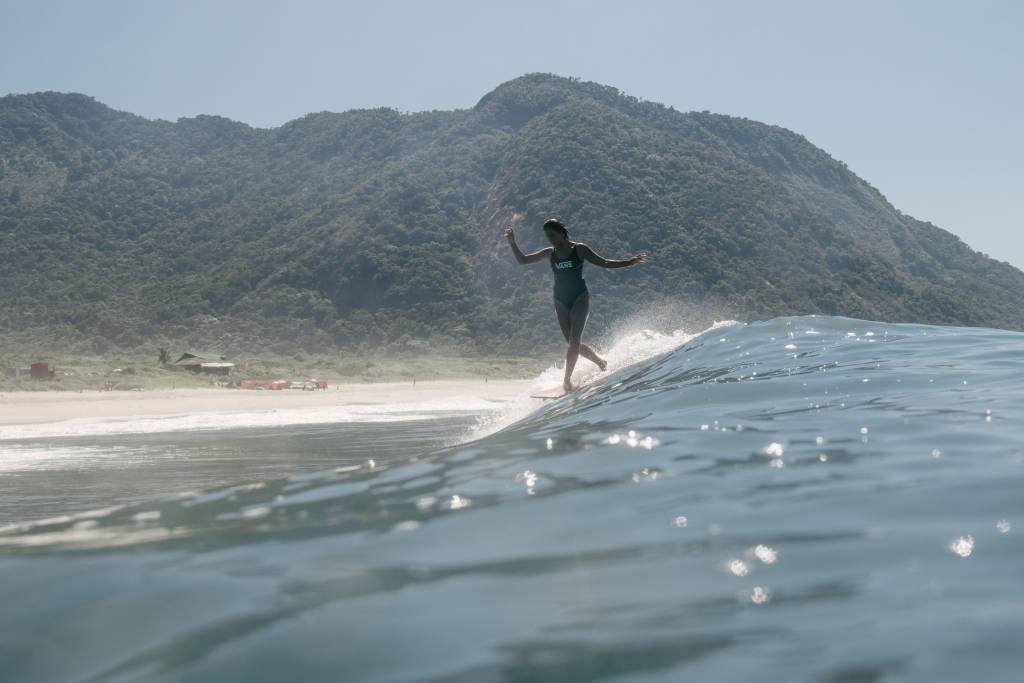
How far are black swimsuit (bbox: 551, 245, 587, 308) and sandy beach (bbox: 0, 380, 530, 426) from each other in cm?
1398

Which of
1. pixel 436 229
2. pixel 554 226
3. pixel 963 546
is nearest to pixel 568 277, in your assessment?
pixel 554 226

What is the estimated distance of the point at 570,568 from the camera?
9.34 ft

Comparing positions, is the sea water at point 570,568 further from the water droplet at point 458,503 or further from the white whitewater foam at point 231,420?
the white whitewater foam at point 231,420

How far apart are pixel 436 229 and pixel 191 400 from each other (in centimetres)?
5894

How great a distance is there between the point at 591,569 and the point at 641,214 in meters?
84.5

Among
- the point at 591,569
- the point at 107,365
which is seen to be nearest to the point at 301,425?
the point at 591,569

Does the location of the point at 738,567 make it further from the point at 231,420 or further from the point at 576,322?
the point at 231,420

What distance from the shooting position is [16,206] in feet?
319

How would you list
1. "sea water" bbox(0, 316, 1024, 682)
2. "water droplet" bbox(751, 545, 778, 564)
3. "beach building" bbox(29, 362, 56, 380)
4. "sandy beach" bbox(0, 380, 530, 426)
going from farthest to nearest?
"beach building" bbox(29, 362, 56, 380) → "sandy beach" bbox(0, 380, 530, 426) → "water droplet" bbox(751, 545, 778, 564) → "sea water" bbox(0, 316, 1024, 682)

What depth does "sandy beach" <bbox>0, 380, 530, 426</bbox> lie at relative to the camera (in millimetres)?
25906

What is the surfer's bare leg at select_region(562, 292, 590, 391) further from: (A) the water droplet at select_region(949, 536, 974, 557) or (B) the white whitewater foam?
(B) the white whitewater foam

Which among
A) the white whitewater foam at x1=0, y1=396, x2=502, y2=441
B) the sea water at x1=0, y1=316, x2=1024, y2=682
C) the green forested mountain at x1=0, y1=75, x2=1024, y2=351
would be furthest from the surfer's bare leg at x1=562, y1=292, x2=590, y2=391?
the green forested mountain at x1=0, y1=75, x2=1024, y2=351

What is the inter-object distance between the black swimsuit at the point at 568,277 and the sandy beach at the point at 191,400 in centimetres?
1398

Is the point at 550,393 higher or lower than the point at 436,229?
lower
